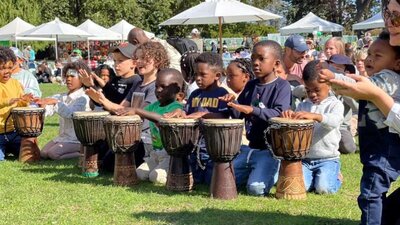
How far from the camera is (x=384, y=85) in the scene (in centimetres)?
344

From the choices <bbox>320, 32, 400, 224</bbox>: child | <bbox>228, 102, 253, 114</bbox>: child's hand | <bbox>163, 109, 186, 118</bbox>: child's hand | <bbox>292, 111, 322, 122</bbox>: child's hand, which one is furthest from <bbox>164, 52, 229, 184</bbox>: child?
<bbox>320, 32, 400, 224</bbox>: child

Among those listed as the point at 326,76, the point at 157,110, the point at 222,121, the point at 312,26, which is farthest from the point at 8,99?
the point at 312,26

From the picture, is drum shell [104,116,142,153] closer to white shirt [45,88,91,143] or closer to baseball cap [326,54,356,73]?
white shirt [45,88,91,143]

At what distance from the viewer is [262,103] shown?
547 centimetres

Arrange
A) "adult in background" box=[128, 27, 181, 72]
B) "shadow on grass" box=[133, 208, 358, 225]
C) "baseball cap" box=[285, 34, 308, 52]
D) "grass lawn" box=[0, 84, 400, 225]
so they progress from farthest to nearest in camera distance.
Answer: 1. "adult in background" box=[128, 27, 181, 72]
2. "baseball cap" box=[285, 34, 308, 52]
3. "grass lawn" box=[0, 84, 400, 225]
4. "shadow on grass" box=[133, 208, 358, 225]

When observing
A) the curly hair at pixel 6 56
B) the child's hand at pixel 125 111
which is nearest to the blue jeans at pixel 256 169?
the child's hand at pixel 125 111

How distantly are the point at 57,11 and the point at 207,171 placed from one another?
40.7 m

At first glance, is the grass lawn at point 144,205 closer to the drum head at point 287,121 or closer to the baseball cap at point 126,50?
the drum head at point 287,121

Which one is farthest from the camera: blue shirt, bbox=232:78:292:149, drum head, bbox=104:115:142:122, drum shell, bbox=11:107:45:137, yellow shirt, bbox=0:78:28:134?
yellow shirt, bbox=0:78:28:134

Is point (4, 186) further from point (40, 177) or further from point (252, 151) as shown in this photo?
point (252, 151)

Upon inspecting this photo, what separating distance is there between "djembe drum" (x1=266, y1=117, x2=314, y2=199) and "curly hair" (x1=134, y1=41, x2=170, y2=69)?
1.80m

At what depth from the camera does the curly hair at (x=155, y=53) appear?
21.0 ft

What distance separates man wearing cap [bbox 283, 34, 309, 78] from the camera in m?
7.35

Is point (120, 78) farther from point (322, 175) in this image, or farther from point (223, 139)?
point (322, 175)
